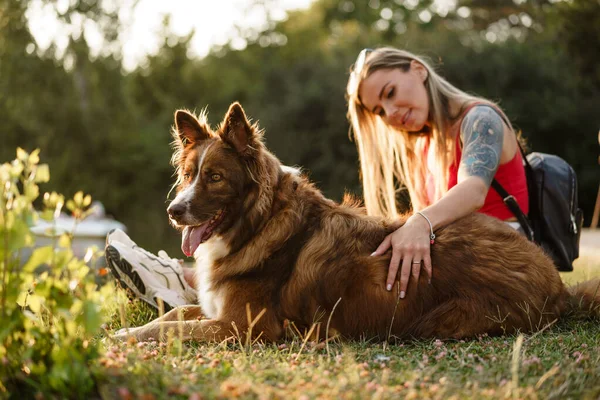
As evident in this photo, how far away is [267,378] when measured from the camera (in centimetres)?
293

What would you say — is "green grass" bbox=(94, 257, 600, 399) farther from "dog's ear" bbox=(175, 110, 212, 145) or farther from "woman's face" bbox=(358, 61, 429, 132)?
"woman's face" bbox=(358, 61, 429, 132)

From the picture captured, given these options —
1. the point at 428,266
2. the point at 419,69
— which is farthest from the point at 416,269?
the point at 419,69

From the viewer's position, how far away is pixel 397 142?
5883 millimetres

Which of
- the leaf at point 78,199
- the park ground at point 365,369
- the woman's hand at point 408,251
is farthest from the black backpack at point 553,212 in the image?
the leaf at point 78,199

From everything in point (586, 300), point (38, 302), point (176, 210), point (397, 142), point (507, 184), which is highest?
point (397, 142)

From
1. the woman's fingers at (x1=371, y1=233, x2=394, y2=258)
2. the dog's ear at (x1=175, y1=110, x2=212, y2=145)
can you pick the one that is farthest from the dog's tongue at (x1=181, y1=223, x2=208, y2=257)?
the woman's fingers at (x1=371, y1=233, x2=394, y2=258)

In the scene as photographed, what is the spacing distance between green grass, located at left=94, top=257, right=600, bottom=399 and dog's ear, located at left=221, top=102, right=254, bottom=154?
140 cm

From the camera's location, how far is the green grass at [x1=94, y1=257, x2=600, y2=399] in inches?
102

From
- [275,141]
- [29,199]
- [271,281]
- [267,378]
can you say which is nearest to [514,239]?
[271,281]

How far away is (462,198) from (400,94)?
134cm

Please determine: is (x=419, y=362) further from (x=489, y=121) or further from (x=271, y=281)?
(x=489, y=121)

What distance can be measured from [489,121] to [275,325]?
7.81 ft

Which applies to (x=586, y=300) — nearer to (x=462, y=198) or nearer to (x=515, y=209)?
(x=515, y=209)

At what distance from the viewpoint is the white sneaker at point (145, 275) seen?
16.4 feet
